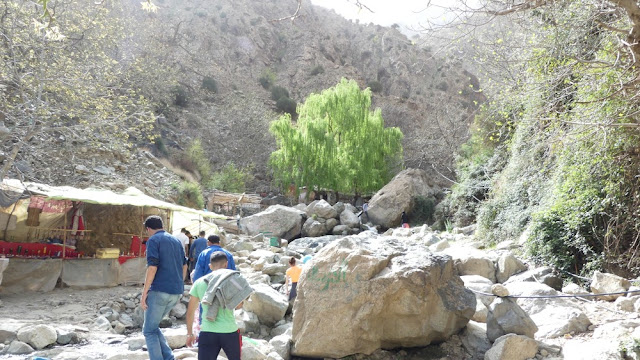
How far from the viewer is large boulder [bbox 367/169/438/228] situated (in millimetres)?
20953

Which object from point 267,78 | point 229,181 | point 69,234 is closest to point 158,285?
point 69,234

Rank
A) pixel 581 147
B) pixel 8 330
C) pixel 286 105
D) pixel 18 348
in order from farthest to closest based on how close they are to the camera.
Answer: pixel 286 105
pixel 581 147
pixel 8 330
pixel 18 348

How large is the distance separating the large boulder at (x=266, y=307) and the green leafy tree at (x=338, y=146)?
18722mm

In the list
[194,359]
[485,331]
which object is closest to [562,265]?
[485,331]

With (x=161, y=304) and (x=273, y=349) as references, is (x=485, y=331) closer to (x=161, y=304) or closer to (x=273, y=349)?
(x=273, y=349)

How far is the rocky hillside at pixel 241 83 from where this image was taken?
20.0m

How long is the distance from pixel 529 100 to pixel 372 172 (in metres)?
16.7

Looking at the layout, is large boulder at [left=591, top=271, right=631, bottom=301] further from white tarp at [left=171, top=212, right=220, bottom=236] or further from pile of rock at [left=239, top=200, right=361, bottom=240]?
pile of rock at [left=239, top=200, right=361, bottom=240]

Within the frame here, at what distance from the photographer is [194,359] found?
473 cm

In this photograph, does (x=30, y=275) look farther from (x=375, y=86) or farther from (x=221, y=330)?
(x=375, y=86)

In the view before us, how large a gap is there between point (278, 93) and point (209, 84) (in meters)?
7.24

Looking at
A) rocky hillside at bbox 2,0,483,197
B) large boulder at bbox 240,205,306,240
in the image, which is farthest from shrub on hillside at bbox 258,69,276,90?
large boulder at bbox 240,205,306,240

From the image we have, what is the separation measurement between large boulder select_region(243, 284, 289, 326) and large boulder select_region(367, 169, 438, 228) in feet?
46.7

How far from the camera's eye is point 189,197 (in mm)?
20578
